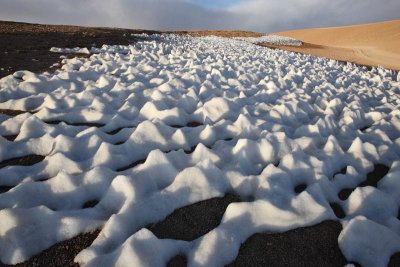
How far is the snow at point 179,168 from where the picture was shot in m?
1.63

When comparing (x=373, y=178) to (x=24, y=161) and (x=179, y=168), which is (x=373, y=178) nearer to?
(x=179, y=168)

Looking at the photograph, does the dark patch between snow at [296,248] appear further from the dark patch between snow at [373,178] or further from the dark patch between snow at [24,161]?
the dark patch between snow at [24,161]

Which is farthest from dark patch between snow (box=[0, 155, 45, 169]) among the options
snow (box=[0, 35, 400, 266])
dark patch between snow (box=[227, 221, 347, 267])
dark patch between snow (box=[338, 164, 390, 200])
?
dark patch between snow (box=[338, 164, 390, 200])

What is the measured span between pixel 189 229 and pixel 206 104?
7.45 ft

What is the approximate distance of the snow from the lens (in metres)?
1.63

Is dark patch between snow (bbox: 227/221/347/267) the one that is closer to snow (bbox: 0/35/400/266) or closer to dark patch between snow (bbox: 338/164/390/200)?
snow (bbox: 0/35/400/266)

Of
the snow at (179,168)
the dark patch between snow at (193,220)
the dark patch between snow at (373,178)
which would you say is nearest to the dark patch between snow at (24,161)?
the snow at (179,168)

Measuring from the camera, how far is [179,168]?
232 centimetres

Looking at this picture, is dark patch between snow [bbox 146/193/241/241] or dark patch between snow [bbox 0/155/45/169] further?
dark patch between snow [bbox 0/155/45/169]

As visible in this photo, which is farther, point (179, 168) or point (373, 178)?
point (373, 178)

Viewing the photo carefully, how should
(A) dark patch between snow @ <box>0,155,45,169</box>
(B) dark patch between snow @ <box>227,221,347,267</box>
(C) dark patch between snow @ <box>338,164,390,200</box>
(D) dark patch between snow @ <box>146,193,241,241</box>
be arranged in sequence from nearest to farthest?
1. (B) dark patch between snow @ <box>227,221,347,267</box>
2. (D) dark patch between snow @ <box>146,193,241,241</box>
3. (C) dark patch between snow @ <box>338,164,390,200</box>
4. (A) dark patch between snow @ <box>0,155,45,169</box>

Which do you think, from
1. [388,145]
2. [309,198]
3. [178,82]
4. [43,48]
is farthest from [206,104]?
[43,48]

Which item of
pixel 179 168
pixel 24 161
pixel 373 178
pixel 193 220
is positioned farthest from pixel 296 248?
pixel 24 161

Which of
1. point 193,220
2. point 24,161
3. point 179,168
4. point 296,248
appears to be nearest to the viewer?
point 296,248
